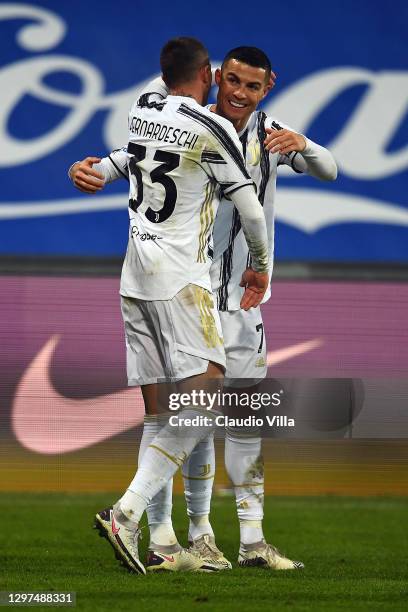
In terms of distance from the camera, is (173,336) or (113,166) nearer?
(173,336)

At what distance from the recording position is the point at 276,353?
20.6ft

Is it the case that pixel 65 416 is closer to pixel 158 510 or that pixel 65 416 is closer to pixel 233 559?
pixel 233 559

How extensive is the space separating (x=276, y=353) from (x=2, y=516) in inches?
58.7

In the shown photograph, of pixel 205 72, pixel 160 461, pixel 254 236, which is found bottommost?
pixel 160 461

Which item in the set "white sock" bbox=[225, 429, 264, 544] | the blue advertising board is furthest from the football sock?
the blue advertising board

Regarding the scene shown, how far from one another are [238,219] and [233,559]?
3.91ft

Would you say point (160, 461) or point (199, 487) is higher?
point (160, 461)

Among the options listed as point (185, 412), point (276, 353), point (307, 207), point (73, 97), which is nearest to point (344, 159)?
point (307, 207)

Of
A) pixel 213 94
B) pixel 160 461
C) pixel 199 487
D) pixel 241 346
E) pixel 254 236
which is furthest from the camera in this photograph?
pixel 213 94

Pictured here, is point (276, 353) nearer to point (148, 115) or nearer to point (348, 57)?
point (148, 115)

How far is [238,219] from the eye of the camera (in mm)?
4574
